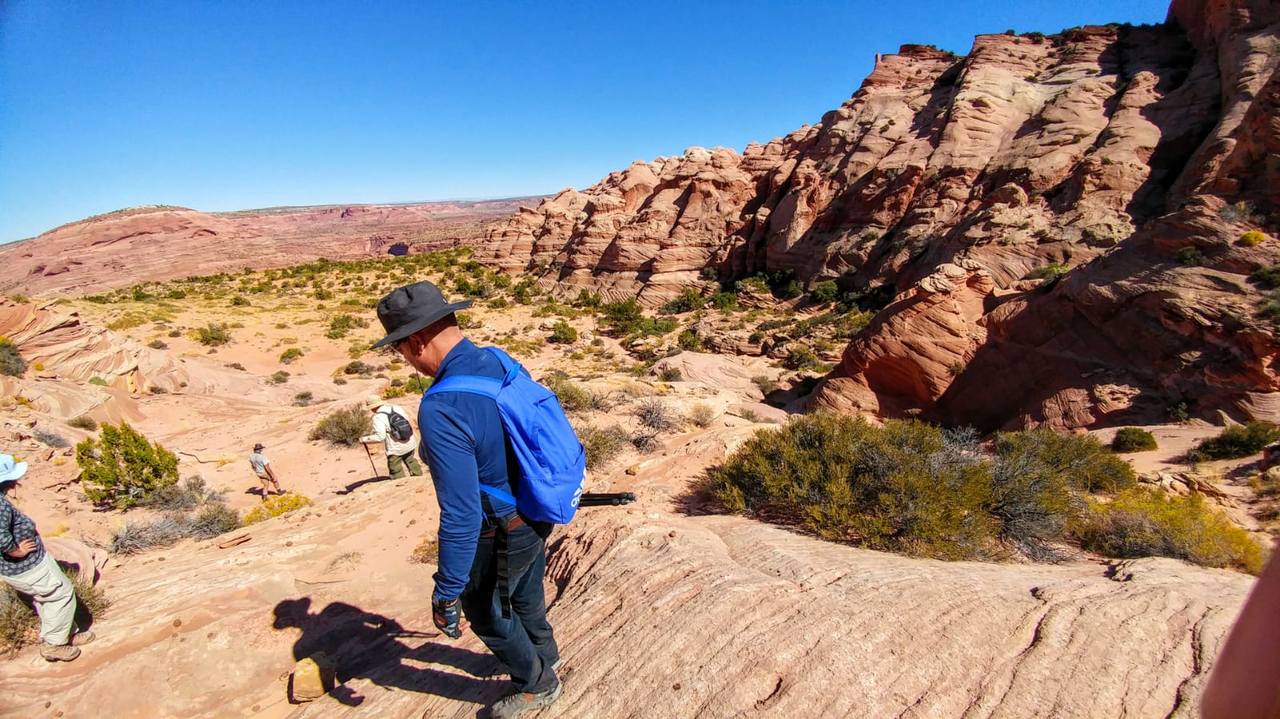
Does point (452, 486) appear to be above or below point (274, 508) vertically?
above

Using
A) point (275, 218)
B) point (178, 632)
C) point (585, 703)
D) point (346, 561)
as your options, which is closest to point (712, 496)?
point (585, 703)

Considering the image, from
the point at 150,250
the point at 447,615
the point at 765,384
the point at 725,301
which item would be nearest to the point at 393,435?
the point at 447,615

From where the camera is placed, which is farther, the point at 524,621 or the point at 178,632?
the point at 178,632

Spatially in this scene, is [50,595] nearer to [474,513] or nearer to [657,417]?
[474,513]

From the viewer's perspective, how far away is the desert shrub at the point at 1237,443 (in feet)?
21.5

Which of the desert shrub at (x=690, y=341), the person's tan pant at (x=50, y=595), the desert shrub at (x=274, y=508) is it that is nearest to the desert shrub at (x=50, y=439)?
the desert shrub at (x=274, y=508)

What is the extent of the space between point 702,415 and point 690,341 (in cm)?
1054

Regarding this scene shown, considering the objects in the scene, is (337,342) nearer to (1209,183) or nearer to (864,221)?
(864,221)

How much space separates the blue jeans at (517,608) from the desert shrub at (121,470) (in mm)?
7668

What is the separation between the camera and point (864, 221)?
79.3 feet

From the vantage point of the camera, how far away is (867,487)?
453cm

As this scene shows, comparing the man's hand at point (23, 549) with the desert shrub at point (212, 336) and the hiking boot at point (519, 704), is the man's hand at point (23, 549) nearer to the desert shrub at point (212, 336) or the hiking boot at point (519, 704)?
the hiking boot at point (519, 704)

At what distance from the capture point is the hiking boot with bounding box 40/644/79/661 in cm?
354

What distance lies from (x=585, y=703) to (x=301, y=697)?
223cm
